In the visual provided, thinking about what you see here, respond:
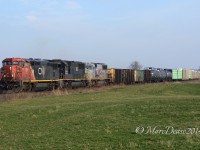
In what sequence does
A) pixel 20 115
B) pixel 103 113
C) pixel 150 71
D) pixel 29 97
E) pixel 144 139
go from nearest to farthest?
pixel 144 139, pixel 103 113, pixel 20 115, pixel 29 97, pixel 150 71

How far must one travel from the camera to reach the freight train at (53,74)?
1328 inches

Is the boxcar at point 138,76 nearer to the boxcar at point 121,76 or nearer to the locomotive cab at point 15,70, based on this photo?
the boxcar at point 121,76

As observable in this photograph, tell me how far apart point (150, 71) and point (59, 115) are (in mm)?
61858

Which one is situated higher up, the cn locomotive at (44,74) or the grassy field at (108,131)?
the cn locomotive at (44,74)

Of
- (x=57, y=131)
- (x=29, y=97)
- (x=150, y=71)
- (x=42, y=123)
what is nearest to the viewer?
(x=57, y=131)

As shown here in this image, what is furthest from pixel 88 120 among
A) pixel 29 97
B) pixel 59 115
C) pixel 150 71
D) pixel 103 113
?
pixel 150 71

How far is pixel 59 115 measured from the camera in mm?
15320

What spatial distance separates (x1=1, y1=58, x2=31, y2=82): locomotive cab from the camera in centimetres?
3353

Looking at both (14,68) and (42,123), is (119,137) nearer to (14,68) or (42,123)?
(42,123)

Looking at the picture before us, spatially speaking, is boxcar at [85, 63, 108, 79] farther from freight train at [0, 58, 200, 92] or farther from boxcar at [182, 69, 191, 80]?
boxcar at [182, 69, 191, 80]

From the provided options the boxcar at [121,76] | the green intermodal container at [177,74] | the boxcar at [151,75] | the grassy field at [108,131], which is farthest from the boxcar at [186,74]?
the grassy field at [108,131]

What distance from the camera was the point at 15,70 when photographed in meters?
33.9

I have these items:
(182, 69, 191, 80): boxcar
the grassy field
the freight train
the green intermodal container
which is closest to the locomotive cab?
the freight train

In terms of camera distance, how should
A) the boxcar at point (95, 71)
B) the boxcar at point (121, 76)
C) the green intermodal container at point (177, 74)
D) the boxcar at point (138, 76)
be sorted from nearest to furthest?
the boxcar at point (95, 71)
the boxcar at point (121, 76)
the boxcar at point (138, 76)
the green intermodal container at point (177, 74)
